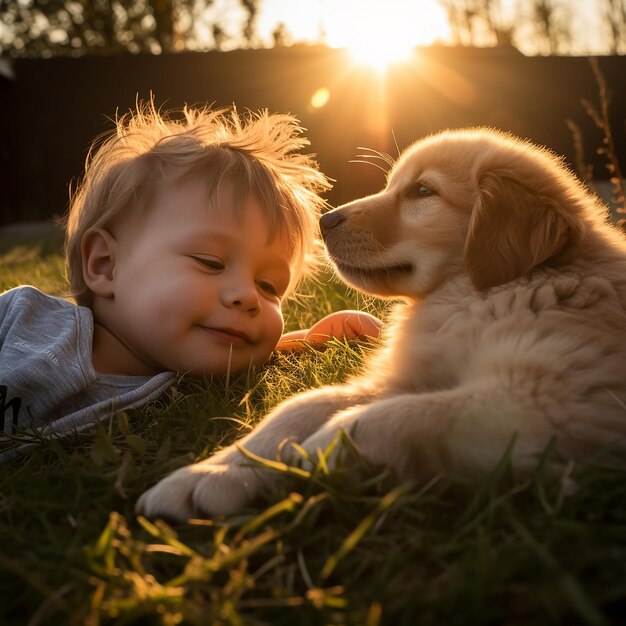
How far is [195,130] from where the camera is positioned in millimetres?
2879

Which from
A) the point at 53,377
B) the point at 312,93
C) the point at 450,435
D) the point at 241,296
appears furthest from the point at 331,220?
the point at 312,93

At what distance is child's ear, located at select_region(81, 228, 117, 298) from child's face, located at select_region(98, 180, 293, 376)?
0.15 ft

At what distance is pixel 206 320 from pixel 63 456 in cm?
80

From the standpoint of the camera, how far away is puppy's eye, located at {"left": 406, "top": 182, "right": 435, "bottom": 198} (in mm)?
2279

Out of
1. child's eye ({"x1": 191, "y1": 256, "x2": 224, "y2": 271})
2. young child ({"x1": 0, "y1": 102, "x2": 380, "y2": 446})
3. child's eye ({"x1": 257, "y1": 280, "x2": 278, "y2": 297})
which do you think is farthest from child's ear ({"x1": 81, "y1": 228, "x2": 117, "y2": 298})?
child's eye ({"x1": 257, "y1": 280, "x2": 278, "y2": 297})

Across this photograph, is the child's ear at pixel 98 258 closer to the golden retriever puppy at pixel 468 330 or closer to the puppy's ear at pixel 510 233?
the golden retriever puppy at pixel 468 330

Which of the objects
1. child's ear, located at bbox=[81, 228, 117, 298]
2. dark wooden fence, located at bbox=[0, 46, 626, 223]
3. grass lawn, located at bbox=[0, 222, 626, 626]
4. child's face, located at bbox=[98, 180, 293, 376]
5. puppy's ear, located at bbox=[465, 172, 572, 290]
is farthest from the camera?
dark wooden fence, located at bbox=[0, 46, 626, 223]

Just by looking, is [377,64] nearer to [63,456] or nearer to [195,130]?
[195,130]

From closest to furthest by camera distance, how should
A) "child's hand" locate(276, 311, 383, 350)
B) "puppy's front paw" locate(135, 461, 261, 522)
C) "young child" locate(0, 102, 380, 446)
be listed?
1. "puppy's front paw" locate(135, 461, 261, 522)
2. "young child" locate(0, 102, 380, 446)
3. "child's hand" locate(276, 311, 383, 350)

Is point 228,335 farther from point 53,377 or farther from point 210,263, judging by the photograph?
point 53,377

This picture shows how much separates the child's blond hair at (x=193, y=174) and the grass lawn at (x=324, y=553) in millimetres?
1249

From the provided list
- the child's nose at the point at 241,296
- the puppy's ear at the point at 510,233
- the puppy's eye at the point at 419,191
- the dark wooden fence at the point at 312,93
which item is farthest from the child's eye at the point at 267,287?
the dark wooden fence at the point at 312,93

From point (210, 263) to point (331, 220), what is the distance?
0.45 meters

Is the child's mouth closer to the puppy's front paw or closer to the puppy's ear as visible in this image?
the puppy's ear
